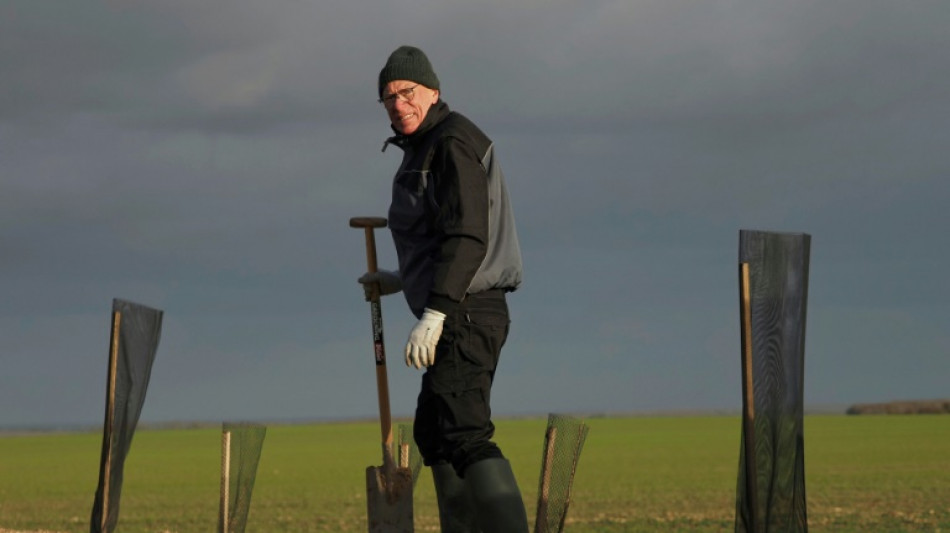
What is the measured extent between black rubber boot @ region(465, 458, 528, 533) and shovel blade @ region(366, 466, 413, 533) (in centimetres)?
54

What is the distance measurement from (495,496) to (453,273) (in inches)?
33.1

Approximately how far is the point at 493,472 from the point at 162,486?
19.5 m

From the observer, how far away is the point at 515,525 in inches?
188

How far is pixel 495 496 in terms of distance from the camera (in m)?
4.71

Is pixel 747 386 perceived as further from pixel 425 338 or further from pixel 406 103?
pixel 406 103

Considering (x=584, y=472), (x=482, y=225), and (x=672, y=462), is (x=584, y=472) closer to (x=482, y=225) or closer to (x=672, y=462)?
(x=672, y=462)

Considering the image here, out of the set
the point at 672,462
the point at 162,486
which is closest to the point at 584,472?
the point at 672,462

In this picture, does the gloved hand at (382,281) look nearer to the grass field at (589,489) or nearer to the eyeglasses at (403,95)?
the eyeglasses at (403,95)

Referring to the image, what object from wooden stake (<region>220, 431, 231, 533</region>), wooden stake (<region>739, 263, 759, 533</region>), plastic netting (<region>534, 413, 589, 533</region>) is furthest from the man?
wooden stake (<region>220, 431, 231, 533</region>)

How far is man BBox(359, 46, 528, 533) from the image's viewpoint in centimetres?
473

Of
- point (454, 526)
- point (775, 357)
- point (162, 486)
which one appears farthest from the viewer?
point (162, 486)

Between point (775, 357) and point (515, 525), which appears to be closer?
point (515, 525)

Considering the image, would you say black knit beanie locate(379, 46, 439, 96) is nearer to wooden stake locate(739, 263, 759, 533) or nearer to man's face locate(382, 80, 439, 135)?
man's face locate(382, 80, 439, 135)

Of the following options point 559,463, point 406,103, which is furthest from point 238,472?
point 406,103
